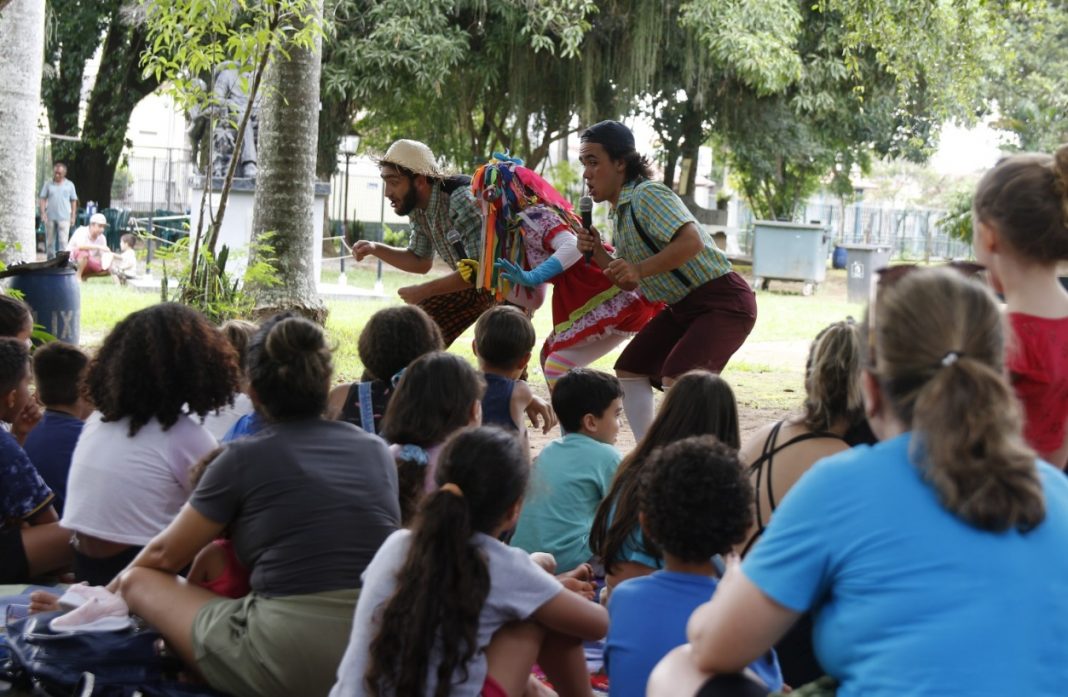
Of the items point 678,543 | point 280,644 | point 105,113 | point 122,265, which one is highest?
point 105,113

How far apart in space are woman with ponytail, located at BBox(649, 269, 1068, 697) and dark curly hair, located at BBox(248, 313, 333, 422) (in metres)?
1.56

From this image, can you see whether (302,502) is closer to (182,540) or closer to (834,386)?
(182,540)

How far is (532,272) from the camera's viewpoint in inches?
241

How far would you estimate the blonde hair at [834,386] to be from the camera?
338 centimetres

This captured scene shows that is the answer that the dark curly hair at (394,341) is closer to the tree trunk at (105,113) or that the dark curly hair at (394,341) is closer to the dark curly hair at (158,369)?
the dark curly hair at (158,369)

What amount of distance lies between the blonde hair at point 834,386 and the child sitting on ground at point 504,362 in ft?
4.68

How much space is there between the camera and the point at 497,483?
117 inches

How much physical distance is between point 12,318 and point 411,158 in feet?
6.67

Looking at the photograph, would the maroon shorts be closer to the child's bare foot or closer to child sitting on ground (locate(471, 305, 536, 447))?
child sitting on ground (locate(471, 305, 536, 447))

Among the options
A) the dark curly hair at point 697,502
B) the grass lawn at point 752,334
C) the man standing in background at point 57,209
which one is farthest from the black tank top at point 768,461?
the man standing in background at point 57,209

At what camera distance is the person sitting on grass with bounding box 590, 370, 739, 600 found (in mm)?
3596

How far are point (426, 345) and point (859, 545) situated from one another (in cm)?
266

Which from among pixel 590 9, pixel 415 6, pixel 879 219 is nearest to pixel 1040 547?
pixel 590 9

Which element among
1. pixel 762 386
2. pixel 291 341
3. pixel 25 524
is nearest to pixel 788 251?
pixel 762 386
